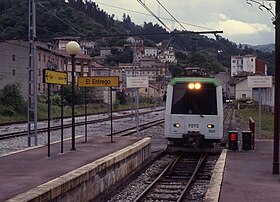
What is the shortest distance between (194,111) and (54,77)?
6.56 meters

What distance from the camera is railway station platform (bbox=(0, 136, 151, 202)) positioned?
816 centimetres

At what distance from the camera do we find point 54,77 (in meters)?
12.7

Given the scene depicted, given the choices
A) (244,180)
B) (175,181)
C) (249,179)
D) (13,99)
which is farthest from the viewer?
(13,99)

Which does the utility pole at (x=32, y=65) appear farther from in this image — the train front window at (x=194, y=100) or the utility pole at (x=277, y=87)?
the utility pole at (x=277, y=87)

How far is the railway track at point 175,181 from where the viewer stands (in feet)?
36.3

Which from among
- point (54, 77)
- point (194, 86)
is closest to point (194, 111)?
point (194, 86)

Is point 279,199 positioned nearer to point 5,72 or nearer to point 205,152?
point 205,152

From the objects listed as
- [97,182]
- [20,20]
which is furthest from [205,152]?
[20,20]

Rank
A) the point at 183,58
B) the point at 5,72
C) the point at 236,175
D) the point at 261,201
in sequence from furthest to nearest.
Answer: the point at 183,58 → the point at 5,72 → the point at 236,175 → the point at 261,201

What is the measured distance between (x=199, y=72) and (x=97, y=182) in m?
10.4

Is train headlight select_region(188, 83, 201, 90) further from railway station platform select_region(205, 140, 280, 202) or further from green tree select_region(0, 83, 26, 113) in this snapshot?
green tree select_region(0, 83, 26, 113)

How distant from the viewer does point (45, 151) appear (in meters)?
14.1

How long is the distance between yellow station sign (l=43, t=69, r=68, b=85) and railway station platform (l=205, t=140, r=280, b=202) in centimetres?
445

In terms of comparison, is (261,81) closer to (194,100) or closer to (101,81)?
(194,100)
